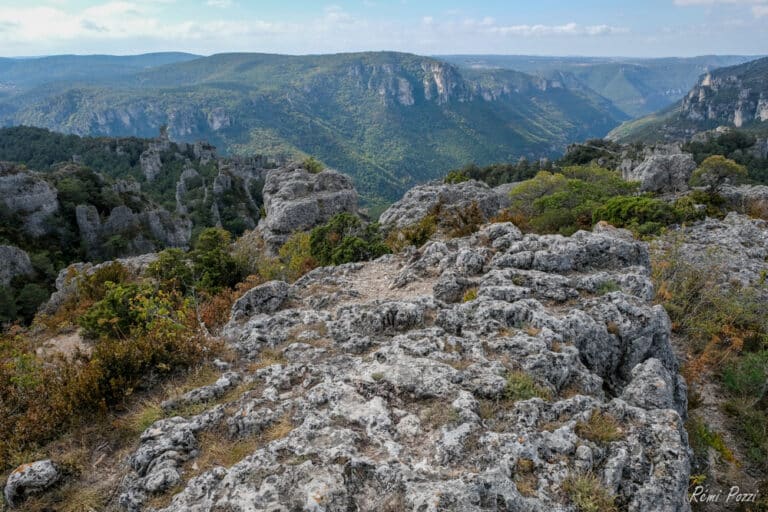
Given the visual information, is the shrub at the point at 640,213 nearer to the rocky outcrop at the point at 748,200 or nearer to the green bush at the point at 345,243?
the rocky outcrop at the point at 748,200

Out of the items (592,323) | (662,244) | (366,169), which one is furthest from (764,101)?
(592,323)

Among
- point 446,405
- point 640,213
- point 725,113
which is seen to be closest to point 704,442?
point 446,405

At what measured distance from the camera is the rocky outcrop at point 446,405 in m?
5.17

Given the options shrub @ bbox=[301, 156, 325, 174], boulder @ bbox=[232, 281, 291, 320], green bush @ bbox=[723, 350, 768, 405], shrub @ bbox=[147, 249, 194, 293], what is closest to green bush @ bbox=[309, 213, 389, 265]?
boulder @ bbox=[232, 281, 291, 320]

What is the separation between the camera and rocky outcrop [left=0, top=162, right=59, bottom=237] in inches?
1808

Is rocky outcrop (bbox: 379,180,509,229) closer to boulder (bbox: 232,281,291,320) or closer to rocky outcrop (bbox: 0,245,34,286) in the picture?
boulder (bbox: 232,281,291,320)

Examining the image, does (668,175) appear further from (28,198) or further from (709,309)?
(28,198)

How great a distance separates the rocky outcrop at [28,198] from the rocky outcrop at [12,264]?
10412mm

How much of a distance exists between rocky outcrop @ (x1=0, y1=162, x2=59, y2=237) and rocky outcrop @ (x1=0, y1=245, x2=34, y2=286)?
10.4 m

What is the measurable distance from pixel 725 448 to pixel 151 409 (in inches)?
444

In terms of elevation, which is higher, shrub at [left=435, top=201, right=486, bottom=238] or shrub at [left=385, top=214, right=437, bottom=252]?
shrub at [left=435, top=201, right=486, bottom=238]

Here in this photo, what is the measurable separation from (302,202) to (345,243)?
14.2 metres

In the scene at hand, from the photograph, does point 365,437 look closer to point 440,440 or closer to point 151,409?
point 440,440

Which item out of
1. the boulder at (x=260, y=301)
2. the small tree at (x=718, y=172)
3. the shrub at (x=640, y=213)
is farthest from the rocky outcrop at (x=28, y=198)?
the small tree at (x=718, y=172)
